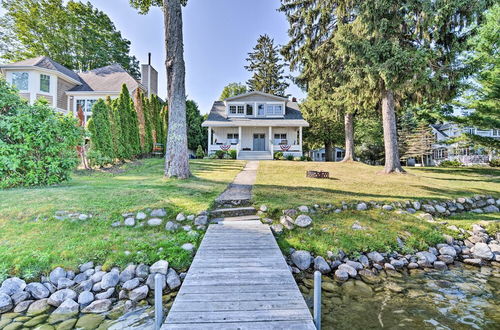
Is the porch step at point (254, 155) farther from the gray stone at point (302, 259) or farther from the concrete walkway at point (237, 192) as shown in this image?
the gray stone at point (302, 259)

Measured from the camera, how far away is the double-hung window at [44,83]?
18.6 metres

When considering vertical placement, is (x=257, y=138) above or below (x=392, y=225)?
above

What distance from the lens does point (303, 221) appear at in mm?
5781

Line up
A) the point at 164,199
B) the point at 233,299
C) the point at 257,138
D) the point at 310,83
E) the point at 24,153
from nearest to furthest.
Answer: the point at 233,299, the point at 164,199, the point at 24,153, the point at 310,83, the point at 257,138

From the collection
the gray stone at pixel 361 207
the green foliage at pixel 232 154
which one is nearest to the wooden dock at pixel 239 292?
the gray stone at pixel 361 207

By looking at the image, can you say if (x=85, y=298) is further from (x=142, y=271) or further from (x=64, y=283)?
(x=142, y=271)

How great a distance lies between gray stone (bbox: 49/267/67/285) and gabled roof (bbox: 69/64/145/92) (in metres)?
19.7

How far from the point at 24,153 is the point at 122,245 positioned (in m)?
5.28

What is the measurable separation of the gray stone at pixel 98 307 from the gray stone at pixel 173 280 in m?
0.85

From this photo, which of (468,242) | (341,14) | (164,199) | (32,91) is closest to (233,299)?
(164,199)

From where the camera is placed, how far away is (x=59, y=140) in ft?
26.1

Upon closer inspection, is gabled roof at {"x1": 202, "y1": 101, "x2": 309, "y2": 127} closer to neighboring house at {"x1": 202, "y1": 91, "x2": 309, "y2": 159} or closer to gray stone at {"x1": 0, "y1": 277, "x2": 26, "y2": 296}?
neighboring house at {"x1": 202, "y1": 91, "x2": 309, "y2": 159}

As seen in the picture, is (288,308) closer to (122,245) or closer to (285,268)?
(285,268)

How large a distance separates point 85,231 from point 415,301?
603cm
